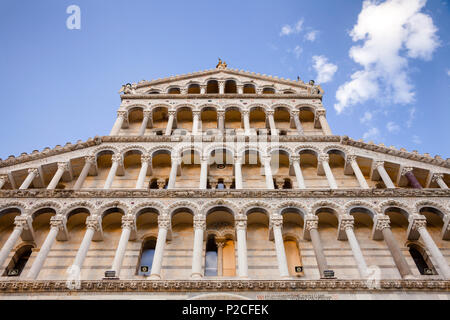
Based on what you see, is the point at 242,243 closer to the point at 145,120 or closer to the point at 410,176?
the point at 410,176

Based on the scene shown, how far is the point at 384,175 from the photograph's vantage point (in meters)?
16.7

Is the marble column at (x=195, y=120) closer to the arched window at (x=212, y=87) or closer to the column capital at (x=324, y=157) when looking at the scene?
the arched window at (x=212, y=87)

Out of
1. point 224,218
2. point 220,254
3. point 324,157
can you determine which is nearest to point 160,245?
point 220,254

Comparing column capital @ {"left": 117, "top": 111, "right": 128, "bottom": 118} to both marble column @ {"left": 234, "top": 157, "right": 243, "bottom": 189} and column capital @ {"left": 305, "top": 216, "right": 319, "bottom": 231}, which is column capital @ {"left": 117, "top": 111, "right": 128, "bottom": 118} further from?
column capital @ {"left": 305, "top": 216, "right": 319, "bottom": 231}

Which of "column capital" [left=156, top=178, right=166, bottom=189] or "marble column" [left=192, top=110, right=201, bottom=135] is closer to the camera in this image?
"column capital" [left=156, top=178, right=166, bottom=189]

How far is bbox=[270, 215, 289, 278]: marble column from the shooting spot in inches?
507

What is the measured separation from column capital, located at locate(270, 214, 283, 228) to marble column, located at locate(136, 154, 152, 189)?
15.3 ft

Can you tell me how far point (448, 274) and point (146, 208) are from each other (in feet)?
29.5

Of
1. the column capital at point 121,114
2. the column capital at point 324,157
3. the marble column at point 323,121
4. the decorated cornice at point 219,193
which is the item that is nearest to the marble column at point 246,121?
the marble column at point 323,121

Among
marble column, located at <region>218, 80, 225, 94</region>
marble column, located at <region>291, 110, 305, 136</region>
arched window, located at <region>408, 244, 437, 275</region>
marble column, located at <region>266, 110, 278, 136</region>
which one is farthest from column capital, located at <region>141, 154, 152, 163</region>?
arched window, located at <region>408, 244, 437, 275</region>

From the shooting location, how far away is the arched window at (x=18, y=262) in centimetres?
1421

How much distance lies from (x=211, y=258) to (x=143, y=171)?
4.20 metres
